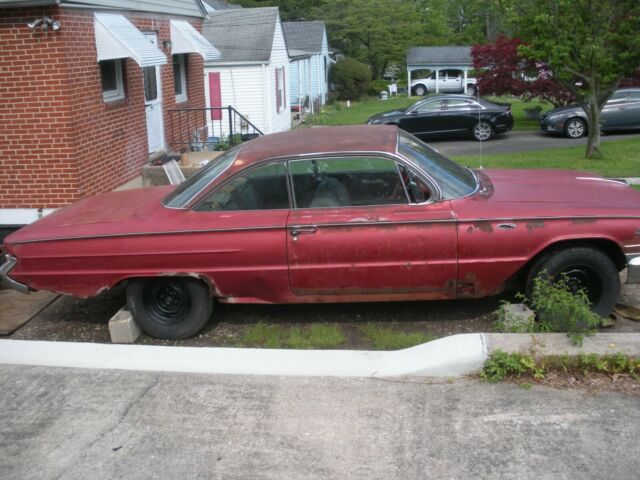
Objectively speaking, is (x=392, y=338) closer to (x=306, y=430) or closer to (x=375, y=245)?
(x=375, y=245)

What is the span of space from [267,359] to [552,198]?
8.50ft

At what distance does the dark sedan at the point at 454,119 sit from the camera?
65.3ft

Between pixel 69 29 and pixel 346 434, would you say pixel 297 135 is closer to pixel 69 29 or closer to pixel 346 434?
pixel 346 434

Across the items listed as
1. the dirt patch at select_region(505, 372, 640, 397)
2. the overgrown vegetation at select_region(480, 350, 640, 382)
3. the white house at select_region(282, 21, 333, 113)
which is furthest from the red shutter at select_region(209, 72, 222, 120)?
the dirt patch at select_region(505, 372, 640, 397)

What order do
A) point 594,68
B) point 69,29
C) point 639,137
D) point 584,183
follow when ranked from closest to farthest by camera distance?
point 584,183
point 69,29
point 594,68
point 639,137

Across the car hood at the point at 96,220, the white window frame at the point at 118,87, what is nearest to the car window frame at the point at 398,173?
the car hood at the point at 96,220

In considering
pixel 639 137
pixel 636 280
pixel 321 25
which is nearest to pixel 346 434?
pixel 636 280

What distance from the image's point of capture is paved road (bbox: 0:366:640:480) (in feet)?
12.7

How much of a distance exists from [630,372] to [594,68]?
416 inches

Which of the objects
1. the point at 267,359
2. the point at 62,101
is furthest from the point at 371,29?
the point at 267,359

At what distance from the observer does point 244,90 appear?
831 inches

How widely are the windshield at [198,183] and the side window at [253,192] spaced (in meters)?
0.16

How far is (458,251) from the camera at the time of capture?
17.7 feet

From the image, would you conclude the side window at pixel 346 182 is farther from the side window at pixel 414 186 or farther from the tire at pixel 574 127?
the tire at pixel 574 127
